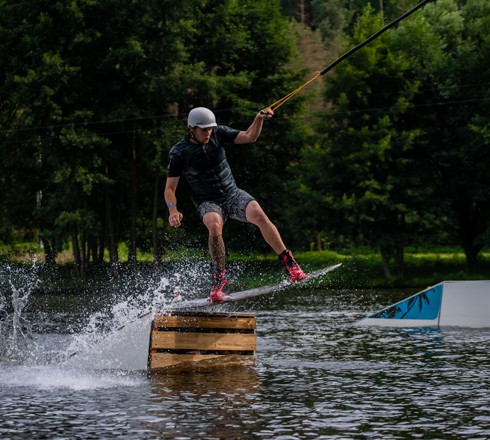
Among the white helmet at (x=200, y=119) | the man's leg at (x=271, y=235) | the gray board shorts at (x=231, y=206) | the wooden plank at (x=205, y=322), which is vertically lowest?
the wooden plank at (x=205, y=322)

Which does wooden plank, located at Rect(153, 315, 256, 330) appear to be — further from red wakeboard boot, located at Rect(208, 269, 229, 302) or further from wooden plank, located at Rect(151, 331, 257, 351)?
red wakeboard boot, located at Rect(208, 269, 229, 302)

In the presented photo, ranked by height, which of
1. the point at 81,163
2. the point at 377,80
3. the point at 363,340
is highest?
the point at 377,80

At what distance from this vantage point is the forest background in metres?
46.3

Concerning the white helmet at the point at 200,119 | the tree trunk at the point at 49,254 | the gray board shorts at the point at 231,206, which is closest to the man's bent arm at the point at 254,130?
the white helmet at the point at 200,119

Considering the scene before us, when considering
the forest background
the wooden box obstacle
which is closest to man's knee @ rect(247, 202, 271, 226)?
the wooden box obstacle

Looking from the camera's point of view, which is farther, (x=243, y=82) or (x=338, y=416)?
(x=243, y=82)

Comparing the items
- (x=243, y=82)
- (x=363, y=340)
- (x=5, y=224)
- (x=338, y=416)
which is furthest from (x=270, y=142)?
(x=338, y=416)

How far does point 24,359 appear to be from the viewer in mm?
16547

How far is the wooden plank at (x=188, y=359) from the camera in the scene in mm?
15087

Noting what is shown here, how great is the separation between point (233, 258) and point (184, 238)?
13.0 ft

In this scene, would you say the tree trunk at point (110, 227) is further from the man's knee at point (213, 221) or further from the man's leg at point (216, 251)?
the man's knee at point (213, 221)

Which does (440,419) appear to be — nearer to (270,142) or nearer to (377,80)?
(377,80)

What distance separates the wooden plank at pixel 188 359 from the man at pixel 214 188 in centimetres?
88

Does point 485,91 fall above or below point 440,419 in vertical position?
above
